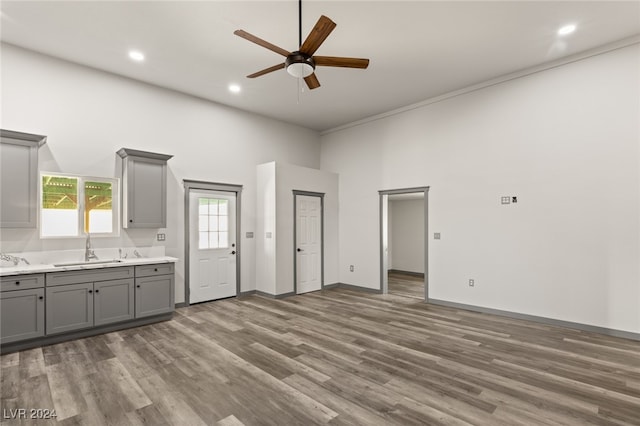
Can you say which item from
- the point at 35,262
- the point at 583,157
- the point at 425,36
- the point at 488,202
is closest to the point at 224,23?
the point at 425,36

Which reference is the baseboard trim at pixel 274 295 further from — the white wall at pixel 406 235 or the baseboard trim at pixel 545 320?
the white wall at pixel 406 235

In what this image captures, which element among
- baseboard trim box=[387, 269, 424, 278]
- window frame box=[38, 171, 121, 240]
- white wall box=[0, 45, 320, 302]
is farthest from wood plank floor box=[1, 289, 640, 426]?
baseboard trim box=[387, 269, 424, 278]

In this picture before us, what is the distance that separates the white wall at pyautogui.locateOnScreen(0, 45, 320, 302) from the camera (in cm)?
420

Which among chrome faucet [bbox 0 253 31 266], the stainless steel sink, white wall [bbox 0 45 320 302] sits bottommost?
the stainless steel sink

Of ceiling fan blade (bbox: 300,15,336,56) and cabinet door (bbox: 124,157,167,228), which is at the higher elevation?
ceiling fan blade (bbox: 300,15,336,56)

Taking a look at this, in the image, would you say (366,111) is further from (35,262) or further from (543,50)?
(35,262)

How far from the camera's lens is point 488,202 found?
5215 millimetres

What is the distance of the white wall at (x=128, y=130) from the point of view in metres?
4.20

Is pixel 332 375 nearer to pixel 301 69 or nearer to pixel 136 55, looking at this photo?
pixel 301 69

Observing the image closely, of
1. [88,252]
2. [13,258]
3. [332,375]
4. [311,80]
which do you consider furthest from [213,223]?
[332,375]

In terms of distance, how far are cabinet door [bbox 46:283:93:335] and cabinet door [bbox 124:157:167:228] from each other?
3.62ft

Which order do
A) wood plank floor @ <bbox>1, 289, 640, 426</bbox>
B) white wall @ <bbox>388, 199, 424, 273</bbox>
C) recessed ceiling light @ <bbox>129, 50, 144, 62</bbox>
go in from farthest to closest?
1. white wall @ <bbox>388, 199, 424, 273</bbox>
2. recessed ceiling light @ <bbox>129, 50, 144, 62</bbox>
3. wood plank floor @ <bbox>1, 289, 640, 426</bbox>

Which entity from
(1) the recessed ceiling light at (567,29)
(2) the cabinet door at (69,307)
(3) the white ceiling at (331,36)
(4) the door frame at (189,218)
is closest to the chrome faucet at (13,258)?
(2) the cabinet door at (69,307)

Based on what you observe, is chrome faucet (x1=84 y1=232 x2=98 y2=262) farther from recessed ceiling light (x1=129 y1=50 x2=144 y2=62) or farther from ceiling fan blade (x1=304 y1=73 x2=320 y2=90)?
ceiling fan blade (x1=304 y1=73 x2=320 y2=90)
